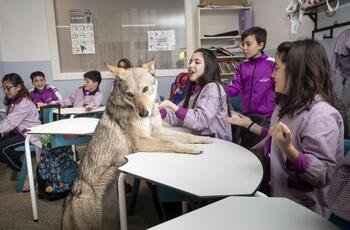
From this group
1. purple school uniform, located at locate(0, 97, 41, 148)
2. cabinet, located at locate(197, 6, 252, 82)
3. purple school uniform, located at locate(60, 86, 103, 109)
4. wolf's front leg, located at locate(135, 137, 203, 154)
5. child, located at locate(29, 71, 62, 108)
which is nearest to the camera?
wolf's front leg, located at locate(135, 137, 203, 154)

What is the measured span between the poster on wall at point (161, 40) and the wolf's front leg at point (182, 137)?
3.98m

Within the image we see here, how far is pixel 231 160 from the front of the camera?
54.6 inches

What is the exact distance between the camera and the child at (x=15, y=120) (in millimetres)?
3197

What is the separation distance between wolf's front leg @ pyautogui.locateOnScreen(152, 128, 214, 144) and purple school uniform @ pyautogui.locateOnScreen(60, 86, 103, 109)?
277 centimetres

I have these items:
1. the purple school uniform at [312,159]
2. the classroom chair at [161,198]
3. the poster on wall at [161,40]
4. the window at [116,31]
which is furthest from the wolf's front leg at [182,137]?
the poster on wall at [161,40]

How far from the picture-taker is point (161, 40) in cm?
562

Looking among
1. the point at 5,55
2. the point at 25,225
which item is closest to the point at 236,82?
the point at 25,225

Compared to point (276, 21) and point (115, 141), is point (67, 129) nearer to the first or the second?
point (115, 141)

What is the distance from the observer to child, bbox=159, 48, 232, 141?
1.98 meters

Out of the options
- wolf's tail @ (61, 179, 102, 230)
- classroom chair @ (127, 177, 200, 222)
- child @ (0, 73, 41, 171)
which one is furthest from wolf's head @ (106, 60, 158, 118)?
child @ (0, 73, 41, 171)

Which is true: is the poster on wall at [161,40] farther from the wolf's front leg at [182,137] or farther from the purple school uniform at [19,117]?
the wolf's front leg at [182,137]

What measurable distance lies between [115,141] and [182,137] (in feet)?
1.39

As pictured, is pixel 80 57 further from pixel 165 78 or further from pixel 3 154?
pixel 3 154

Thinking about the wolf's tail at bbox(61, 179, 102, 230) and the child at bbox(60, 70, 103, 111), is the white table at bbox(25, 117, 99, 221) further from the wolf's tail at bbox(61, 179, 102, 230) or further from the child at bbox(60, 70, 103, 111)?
the child at bbox(60, 70, 103, 111)
